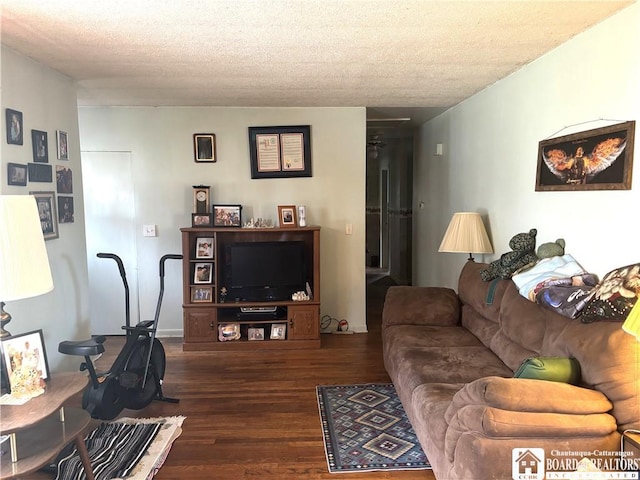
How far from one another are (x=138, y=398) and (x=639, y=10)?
3.55 meters

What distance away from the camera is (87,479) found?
2.36 m

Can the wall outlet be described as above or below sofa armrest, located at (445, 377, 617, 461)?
above

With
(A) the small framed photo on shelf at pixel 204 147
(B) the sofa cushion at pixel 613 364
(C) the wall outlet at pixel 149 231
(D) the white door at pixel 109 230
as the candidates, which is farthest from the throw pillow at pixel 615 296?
(D) the white door at pixel 109 230

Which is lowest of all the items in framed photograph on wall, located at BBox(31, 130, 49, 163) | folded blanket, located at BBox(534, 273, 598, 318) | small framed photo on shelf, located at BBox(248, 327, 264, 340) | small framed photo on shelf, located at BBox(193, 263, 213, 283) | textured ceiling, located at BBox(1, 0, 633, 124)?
small framed photo on shelf, located at BBox(248, 327, 264, 340)

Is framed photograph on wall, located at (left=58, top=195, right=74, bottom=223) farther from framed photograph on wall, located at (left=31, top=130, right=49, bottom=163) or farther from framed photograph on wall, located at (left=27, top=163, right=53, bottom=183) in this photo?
framed photograph on wall, located at (left=31, top=130, right=49, bottom=163)

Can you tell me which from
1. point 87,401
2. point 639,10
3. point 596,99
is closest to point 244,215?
point 87,401

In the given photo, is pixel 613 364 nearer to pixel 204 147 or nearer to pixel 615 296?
pixel 615 296

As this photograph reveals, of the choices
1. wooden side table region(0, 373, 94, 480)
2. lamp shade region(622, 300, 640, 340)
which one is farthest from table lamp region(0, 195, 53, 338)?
lamp shade region(622, 300, 640, 340)

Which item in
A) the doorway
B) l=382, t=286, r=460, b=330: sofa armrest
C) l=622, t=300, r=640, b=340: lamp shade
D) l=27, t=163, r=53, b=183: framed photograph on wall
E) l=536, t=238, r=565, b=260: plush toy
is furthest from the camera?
the doorway

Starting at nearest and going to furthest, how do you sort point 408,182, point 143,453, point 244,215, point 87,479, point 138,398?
point 87,479 < point 143,453 < point 138,398 < point 244,215 < point 408,182

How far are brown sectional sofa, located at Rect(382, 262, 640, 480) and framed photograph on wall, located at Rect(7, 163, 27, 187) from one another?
8.43ft

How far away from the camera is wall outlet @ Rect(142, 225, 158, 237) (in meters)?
4.79

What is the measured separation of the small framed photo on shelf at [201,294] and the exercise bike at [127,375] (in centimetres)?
96

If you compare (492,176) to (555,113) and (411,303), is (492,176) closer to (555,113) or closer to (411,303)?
(555,113)
